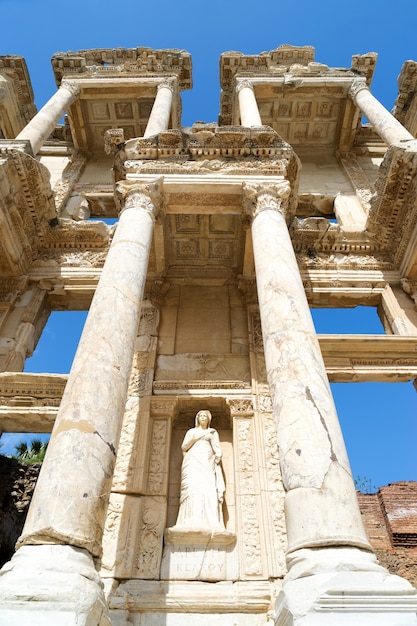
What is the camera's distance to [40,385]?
29.0ft

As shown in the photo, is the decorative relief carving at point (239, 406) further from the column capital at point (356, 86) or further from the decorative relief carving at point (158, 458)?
the column capital at point (356, 86)

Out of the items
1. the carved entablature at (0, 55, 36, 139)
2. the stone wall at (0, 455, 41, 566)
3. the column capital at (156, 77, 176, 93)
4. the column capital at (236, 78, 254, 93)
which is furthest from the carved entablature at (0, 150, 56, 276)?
the column capital at (236, 78, 254, 93)

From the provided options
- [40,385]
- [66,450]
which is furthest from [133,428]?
[66,450]

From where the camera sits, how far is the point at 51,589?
137 inches

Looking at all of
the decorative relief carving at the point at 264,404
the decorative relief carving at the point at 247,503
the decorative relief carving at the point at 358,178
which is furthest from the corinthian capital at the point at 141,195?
the decorative relief carving at the point at 358,178

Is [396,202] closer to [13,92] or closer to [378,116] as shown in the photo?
[378,116]

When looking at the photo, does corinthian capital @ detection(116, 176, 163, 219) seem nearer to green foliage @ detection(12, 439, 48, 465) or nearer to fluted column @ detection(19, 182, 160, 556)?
fluted column @ detection(19, 182, 160, 556)

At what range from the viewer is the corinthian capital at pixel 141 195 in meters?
8.79

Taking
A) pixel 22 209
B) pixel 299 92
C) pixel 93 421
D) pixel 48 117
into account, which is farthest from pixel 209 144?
pixel 299 92

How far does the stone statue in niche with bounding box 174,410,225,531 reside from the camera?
7051 millimetres

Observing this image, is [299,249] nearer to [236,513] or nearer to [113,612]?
[236,513]

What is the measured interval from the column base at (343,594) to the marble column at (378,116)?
34.7 feet

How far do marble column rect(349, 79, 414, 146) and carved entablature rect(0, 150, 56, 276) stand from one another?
8.97 meters

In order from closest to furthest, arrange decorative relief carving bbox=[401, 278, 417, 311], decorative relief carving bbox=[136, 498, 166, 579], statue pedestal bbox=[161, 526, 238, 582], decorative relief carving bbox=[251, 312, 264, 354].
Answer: statue pedestal bbox=[161, 526, 238, 582]
decorative relief carving bbox=[136, 498, 166, 579]
decorative relief carving bbox=[251, 312, 264, 354]
decorative relief carving bbox=[401, 278, 417, 311]
